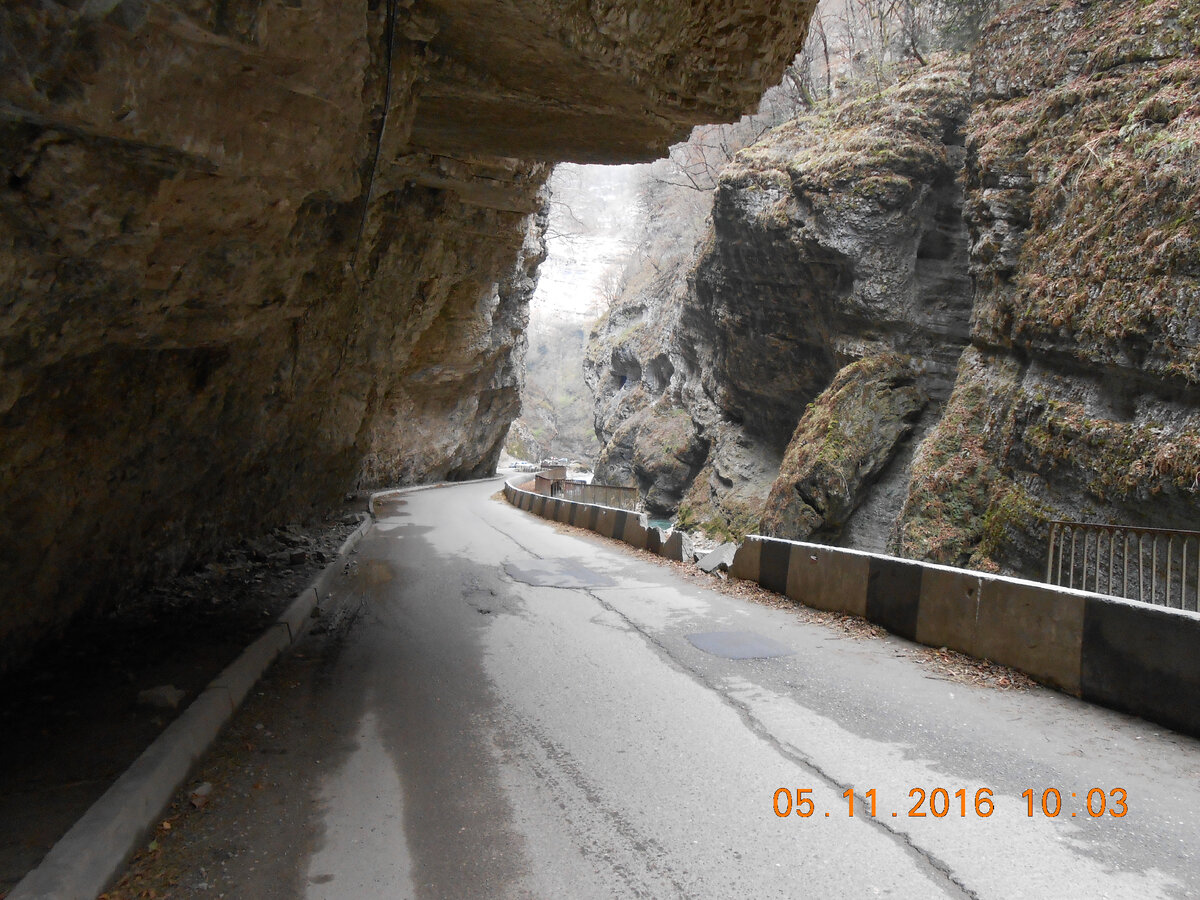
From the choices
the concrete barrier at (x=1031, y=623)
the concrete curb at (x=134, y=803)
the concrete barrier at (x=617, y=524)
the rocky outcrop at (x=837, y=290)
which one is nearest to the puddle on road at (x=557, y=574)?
the concrete barrier at (x=617, y=524)

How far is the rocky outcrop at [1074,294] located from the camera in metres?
10.8

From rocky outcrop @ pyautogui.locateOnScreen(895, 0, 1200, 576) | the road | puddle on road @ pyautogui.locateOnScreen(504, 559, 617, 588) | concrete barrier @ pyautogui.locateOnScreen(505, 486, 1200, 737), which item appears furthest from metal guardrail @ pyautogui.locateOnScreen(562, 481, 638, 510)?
the road

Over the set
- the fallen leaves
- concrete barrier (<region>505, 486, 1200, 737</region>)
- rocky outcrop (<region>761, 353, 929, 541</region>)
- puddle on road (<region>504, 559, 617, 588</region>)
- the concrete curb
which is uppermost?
rocky outcrop (<region>761, 353, 929, 541</region>)

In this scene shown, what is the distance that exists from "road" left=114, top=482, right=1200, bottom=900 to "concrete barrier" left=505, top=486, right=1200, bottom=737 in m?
0.20

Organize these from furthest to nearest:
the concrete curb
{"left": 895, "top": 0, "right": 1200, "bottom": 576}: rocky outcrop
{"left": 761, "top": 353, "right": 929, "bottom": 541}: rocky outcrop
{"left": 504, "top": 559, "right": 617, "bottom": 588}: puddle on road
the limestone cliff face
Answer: {"left": 761, "top": 353, "right": 929, "bottom": 541}: rocky outcrop
{"left": 895, "top": 0, "right": 1200, "bottom": 576}: rocky outcrop
{"left": 504, "top": 559, "right": 617, "bottom": 588}: puddle on road
the limestone cliff face
the concrete curb

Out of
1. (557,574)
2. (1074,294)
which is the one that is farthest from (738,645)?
(1074,294)

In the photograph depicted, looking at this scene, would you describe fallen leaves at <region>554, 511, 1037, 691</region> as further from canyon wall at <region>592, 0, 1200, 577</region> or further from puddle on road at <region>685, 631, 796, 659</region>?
canyon wall at <region>592, 0, 1200, 577</region>

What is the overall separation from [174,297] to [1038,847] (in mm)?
5212

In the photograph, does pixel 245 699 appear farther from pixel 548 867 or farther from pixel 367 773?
pixel 548 867

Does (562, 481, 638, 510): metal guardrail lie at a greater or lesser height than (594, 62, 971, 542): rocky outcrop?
lesser

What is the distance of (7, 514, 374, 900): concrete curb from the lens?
2.60 metres

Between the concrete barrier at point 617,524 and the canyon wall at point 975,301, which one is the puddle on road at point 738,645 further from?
the canyon wall at point 975,301

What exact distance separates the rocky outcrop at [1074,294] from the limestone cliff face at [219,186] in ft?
28.8

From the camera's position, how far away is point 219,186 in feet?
11.6
